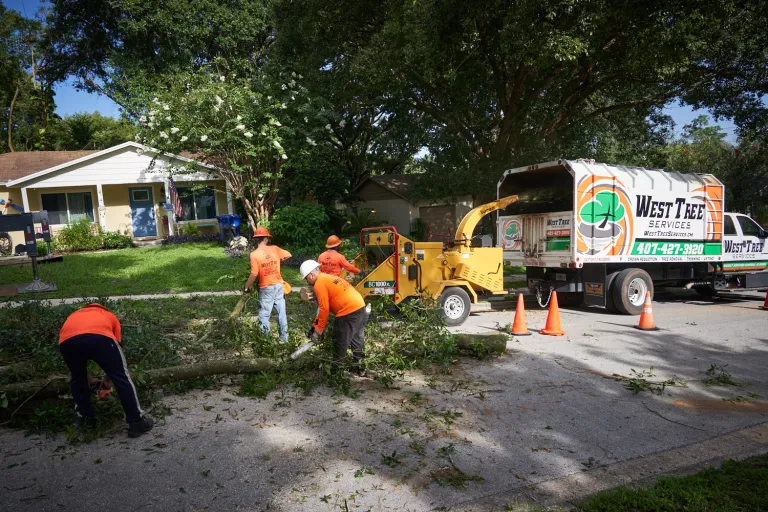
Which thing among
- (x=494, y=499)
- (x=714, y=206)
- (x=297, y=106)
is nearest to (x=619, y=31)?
(x=714, y=206)

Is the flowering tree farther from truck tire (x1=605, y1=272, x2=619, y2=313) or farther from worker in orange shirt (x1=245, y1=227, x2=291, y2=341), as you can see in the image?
truck tire (x1=605, y1=272, x2=619, y2=313)

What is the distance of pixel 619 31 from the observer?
12.6m

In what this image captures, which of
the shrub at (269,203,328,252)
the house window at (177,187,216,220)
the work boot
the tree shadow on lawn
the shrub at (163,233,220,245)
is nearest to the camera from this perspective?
the tree shadow on lawn

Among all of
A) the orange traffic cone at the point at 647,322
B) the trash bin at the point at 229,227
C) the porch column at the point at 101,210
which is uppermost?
the porch column at the point at 101,210

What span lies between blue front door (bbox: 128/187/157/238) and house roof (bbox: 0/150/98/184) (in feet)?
8.43

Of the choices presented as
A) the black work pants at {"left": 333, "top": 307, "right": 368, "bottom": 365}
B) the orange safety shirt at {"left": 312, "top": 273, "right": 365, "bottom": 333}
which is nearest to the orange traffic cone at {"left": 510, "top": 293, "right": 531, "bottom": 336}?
the black work pants at {"left": 333, "top": 307, "right": 368, "bottom": 365}

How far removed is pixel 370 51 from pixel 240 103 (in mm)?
5440

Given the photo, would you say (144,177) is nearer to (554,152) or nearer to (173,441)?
(554,152)

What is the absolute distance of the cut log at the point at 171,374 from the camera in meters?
4.66

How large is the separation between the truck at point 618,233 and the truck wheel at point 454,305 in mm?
2159

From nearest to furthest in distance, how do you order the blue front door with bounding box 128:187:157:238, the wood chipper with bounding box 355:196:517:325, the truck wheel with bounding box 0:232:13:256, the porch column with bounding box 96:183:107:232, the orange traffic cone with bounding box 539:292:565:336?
the orange traffic cone with bounding box 539:292:565:336
the wood chipper with bounding box 355:196:517:325
the truck wheel with bounding box 0:232:13:256
the porch column with bounding box 96:183:107:232
the blue front door with bounding box 128:187:157:238

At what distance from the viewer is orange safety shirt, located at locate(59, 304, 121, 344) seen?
14.0ft

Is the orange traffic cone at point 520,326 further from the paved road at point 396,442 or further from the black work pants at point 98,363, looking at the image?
the black work pants at point 98,363

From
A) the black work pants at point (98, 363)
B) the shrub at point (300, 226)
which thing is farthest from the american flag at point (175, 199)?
the black work pants at point (98, 363)
